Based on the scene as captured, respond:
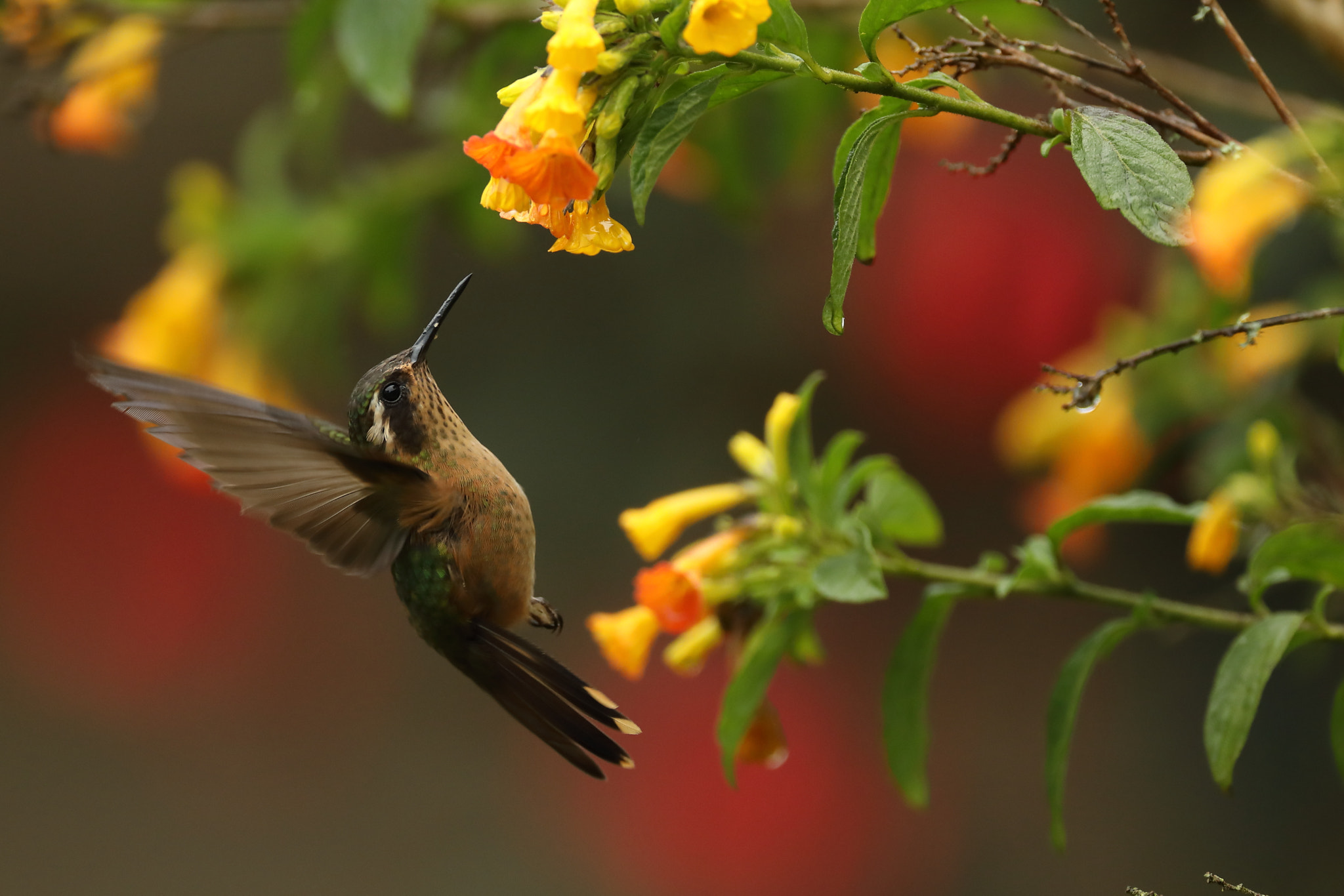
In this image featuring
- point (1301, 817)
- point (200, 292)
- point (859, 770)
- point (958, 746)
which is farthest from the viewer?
point (958, 746)

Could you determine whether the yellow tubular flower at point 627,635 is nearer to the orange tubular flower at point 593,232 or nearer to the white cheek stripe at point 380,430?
the white cheek stripe at point 380,430

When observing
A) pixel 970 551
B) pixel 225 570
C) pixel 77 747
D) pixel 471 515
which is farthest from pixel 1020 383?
pixel 77 747

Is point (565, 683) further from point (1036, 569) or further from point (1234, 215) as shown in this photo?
point (1234, 215)

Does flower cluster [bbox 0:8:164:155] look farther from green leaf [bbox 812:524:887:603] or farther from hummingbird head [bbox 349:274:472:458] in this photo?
green leaf [bbox 812:524:887:603]

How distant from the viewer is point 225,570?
10.3 feet

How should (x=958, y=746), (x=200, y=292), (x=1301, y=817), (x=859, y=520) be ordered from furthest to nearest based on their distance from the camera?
(x=958, y=746), (x=1301, y=817), (x=200, y=292), (x=859, y=520)

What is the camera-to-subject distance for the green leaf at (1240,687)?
26.6 inches

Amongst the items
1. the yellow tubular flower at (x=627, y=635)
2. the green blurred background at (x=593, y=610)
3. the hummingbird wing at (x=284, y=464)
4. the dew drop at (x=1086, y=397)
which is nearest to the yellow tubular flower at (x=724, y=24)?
the dew drop at (x=1086, y=397)

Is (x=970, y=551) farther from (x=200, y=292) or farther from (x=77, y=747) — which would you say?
(x=77, y=747)

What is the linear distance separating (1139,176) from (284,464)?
0.57m

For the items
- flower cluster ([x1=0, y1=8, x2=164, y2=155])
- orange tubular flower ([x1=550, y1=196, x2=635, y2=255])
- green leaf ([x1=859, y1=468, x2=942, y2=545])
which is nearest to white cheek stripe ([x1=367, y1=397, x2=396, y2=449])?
orange tubular flower ([x1=550, y1=196, x2=635, y2=255])

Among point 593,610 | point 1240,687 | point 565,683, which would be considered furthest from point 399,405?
point 593,610

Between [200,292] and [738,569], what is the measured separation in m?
1.03

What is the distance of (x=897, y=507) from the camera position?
3.19 feet
